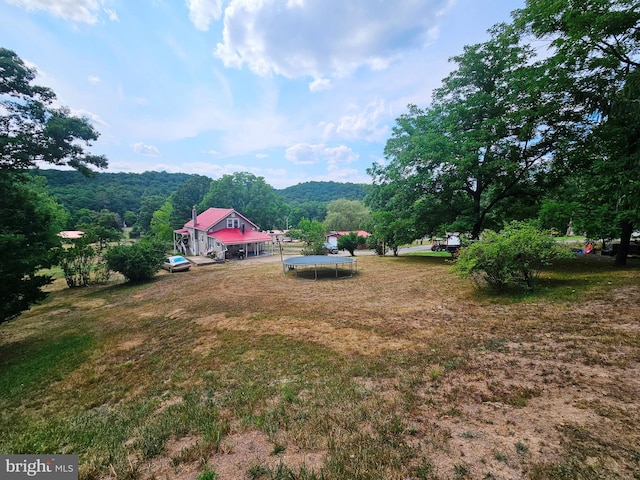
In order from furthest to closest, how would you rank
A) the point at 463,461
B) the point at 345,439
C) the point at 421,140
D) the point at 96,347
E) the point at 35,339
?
the point at 421,140 < the point at 35,339 < the point at 96,347 < the point at 345,439 < the point at 463,461

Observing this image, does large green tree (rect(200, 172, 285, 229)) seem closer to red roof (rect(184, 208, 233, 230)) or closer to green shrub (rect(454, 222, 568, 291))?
red roof (rect(184, 208, 233, 230))

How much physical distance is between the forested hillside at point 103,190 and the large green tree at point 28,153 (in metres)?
61.2

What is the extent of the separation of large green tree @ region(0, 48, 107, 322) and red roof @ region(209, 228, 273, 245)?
14246 mm

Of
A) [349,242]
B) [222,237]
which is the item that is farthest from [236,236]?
[349,242]

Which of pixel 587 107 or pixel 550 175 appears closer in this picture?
pixel 587 107

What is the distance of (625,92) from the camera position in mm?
7742

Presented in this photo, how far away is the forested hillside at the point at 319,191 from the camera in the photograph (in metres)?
100

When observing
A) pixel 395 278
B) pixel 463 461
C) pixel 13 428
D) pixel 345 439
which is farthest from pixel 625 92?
pixel 13 428

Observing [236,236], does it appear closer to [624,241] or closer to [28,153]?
[28,153]

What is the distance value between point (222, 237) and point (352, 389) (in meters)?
25.2

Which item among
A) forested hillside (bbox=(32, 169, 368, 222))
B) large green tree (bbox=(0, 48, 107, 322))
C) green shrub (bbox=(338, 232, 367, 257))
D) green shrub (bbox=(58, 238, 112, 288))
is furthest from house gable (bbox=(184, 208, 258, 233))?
forested hillside (bbox=(32, 169, 368, 222))

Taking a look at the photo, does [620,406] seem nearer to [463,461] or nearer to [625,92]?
[463,461]

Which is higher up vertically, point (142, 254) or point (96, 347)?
point (142, 254)

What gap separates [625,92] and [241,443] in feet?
44.2
